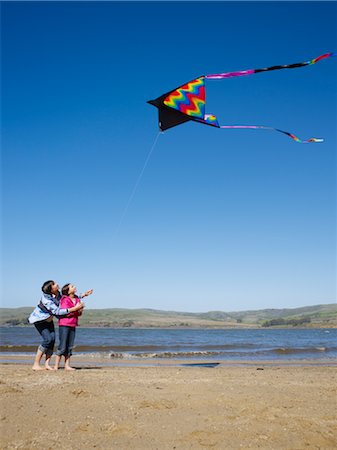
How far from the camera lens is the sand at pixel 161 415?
4.08 meters

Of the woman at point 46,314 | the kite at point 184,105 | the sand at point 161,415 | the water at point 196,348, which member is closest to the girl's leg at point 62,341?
the woman at point 46,314

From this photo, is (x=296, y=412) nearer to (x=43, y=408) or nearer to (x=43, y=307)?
(x=43, y=408)

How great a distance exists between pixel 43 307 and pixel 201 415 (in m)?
4.78

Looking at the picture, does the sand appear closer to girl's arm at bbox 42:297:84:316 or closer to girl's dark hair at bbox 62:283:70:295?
girl's arm at bbox 42:297:84:316

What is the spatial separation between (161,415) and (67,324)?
14.0 ft

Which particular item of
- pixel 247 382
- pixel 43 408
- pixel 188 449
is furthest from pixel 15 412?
pixel 247 382

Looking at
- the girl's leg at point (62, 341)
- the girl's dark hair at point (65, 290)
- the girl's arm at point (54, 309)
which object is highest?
the girl's dark hair at point (65, 290)

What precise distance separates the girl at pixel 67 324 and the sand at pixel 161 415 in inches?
59.4

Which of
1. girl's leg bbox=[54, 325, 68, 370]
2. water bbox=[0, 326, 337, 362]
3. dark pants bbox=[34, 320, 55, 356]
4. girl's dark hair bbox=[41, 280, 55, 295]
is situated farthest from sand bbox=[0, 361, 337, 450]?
water bbox=[0, 326, 337, 362]

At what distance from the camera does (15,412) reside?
490 centimetres

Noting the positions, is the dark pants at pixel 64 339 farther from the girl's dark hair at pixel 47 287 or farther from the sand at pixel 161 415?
the sand at pixel 161 415

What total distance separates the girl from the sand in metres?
1.51

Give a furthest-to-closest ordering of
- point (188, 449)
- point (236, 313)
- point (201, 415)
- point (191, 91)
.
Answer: point (236, 313), point (191, 91), point (201, 415), point (188, 449)

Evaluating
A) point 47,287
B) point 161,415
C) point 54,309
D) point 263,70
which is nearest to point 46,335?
point 54,309
